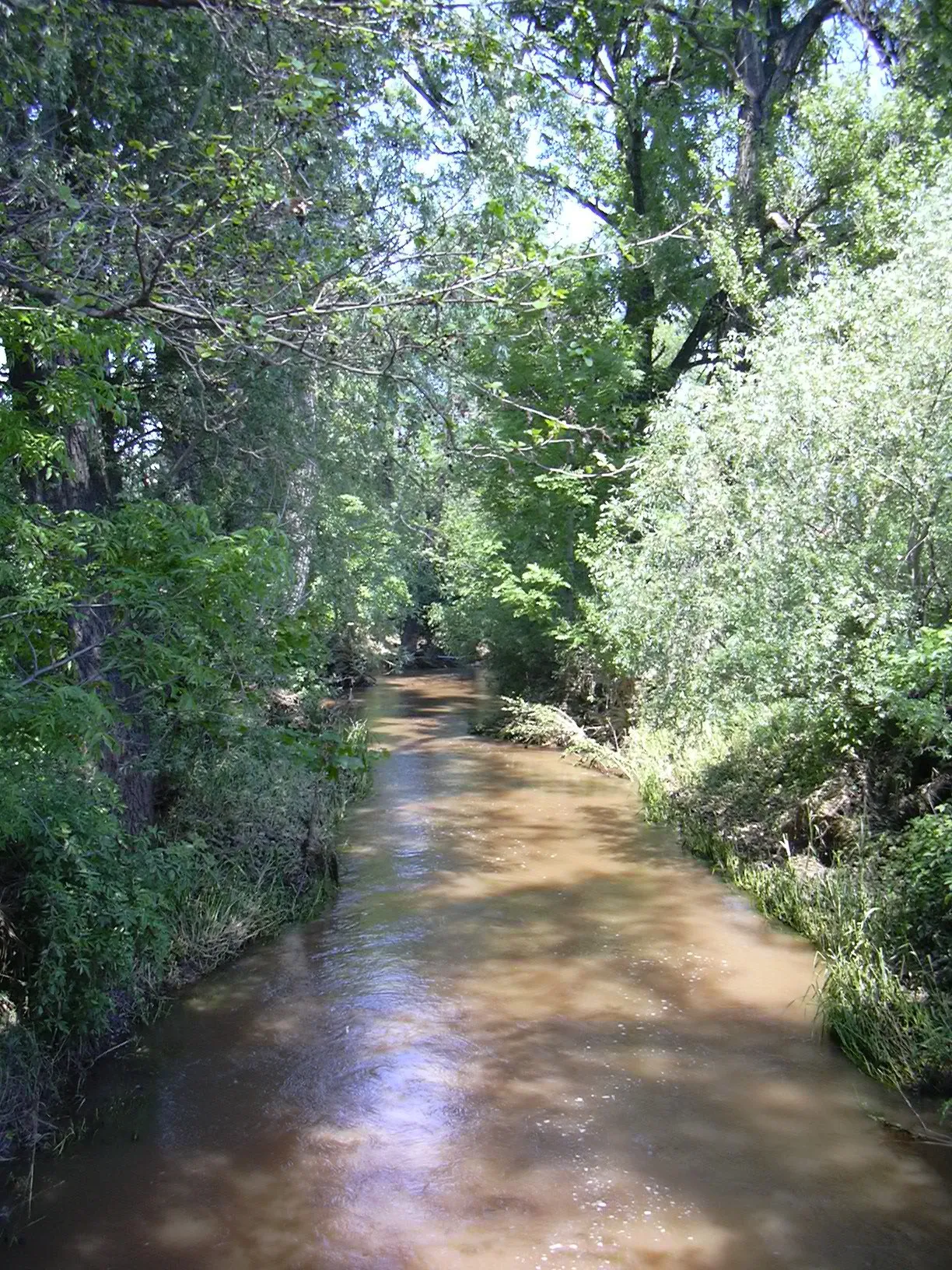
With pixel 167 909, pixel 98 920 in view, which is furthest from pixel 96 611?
pixel 98 920

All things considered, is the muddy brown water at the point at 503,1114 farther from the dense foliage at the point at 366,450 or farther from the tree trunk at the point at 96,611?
the tree trunk at the point at 96,611

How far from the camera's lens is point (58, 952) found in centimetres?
592

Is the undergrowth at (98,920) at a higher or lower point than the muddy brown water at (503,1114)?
higher

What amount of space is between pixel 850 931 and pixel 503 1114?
9.89 feet

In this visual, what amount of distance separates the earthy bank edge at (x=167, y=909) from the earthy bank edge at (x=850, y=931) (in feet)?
12.5

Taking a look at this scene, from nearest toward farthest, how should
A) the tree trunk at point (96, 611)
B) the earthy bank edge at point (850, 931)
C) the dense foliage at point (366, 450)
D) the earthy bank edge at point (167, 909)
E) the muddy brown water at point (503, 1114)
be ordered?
the muddy brown water at point (503, 1114) < the dense foliage at point (366, 450) < the earthy bank edge at point (167, 909) < the earthy bank edge at point (850, 931) < the tree trunk at point (96, 611)

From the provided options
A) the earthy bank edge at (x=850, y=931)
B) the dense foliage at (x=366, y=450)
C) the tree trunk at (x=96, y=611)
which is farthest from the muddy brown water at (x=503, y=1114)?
the tree trunk at (x=96, y=611)

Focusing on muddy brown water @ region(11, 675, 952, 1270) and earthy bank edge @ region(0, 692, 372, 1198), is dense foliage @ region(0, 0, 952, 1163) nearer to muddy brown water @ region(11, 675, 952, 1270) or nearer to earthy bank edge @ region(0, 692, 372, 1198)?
earthy bank edge @ region(0, 692, 372, 1198)

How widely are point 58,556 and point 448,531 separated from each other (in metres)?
21.5

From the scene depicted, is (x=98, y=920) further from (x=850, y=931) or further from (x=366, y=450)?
(x=366, y=450)

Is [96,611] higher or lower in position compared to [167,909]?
higher

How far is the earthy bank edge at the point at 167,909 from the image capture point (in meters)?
5.94

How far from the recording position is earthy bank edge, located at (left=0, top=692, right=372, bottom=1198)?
234 inches

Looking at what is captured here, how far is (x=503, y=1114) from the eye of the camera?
6383mm
